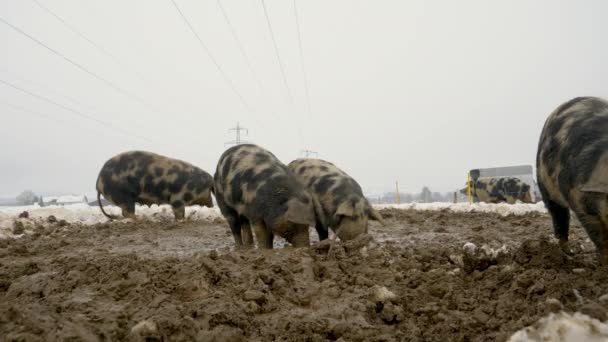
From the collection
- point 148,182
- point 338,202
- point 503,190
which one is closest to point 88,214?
point 148,182

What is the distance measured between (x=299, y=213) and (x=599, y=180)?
11.6ft

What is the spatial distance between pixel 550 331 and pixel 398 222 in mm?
8892

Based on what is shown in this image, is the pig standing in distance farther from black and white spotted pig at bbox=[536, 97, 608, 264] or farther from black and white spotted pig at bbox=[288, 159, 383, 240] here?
black and white spotted pig at bbox=[536, 97, 608, 264]

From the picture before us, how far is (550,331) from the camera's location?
211 cm

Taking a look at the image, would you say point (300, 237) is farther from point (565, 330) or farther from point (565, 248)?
point (565, 330)

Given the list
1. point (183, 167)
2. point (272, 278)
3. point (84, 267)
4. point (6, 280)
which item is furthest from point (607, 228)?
point (183, 167)

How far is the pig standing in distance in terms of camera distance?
72.5 ft

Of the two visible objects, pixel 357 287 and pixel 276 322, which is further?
pixel 357 287

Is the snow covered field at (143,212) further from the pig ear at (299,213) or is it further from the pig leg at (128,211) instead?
the pig ear at (299,213)

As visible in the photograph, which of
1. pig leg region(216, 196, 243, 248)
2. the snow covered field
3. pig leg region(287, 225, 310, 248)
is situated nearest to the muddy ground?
pig leg region(287, 225, 310, 248)

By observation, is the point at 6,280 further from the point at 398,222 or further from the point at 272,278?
the point at 398,222

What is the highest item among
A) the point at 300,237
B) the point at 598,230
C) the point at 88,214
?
the point at 88,214

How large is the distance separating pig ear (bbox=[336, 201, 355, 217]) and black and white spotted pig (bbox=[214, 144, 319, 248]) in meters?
0.38

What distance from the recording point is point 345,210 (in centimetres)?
671
